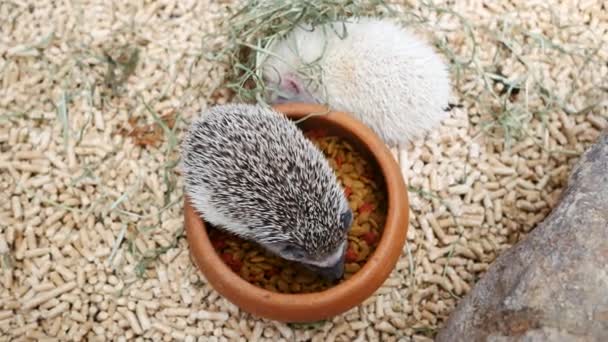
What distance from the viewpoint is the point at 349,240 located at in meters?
3.27

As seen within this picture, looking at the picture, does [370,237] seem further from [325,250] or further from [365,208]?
[325,250]

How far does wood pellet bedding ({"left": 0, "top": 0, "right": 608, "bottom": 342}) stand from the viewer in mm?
3359

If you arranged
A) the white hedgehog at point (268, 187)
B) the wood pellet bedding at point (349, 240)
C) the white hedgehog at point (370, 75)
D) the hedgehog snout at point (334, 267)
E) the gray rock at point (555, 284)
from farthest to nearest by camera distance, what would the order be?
the white hedgehog at point (370, 75)
the wood pellet bedding at point (349, 240)
the hedgehog snout at point (334, 267)
the white hedgehog at point (268, 187)
the gray rock at point (555, 284)

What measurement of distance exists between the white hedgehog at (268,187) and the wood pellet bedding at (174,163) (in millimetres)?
531

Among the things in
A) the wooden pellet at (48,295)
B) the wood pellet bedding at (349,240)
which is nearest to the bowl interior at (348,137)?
the wood pellet bedding at (349,240)

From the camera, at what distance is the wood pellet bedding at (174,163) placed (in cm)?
336

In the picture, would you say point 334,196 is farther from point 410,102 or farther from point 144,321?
point 144,321

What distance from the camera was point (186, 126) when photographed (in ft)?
12.3

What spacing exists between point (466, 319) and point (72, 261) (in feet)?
6.78

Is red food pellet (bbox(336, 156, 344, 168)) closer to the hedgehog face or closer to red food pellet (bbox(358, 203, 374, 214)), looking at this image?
red food pellet (bbox(358, 203, 374, 214))

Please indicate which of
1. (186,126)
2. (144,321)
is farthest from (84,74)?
(144,321)

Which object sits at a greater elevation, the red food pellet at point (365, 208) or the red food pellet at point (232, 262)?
the red food pellet at point (365, 208)

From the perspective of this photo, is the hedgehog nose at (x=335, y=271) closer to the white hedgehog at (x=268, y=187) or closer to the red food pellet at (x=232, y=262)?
the white hedgehog at (x=268, y=187)

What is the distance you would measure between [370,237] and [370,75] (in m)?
0.86
